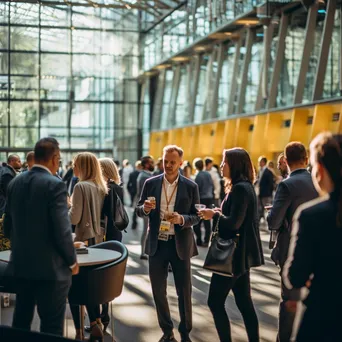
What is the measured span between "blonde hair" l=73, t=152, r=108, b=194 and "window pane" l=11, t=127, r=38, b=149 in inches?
1112

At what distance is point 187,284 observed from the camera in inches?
295

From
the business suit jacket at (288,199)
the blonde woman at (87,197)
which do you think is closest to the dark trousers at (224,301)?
the business suit jacket at (288,199)

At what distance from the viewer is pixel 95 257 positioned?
6582 mm

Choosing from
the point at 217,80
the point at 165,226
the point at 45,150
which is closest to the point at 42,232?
the point at 45,150

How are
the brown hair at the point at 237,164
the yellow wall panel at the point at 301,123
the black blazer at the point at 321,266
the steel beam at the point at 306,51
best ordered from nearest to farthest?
the black blazer at the point at 321,266, the brown hair at the point at 237,164, the yellow wall panel at the point at 301,123, the steel beam at the point at 306,51

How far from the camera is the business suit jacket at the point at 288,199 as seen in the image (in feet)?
21.8

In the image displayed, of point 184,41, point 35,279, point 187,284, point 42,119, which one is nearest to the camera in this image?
point 35,279

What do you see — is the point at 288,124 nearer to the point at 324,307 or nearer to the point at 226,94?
the point at 226,94

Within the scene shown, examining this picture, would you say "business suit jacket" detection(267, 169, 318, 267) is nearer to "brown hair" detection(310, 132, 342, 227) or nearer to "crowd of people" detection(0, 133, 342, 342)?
"crowd of people" detection(0, 133, 342, 342)

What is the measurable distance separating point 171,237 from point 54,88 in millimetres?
32018

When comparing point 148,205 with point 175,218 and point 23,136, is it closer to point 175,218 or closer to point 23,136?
point 175,218

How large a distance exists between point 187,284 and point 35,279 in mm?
2305

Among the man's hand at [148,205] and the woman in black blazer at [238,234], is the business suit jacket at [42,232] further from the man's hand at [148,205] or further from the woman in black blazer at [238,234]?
the man's hand at [148,205]

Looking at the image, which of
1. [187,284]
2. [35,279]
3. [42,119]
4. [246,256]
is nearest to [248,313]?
[246,256]
